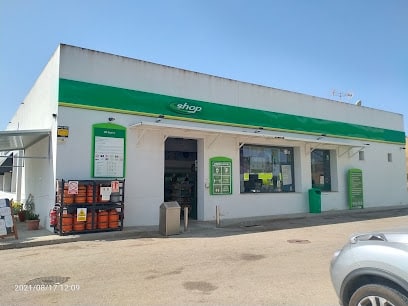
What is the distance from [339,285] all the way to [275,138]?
514 inches

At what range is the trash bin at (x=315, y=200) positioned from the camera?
18.1 metres

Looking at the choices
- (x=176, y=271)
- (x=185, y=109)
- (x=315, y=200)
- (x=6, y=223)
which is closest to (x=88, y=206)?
(x=6, y=223)

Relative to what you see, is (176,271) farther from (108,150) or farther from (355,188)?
(355,188)

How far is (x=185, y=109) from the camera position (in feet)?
48.6

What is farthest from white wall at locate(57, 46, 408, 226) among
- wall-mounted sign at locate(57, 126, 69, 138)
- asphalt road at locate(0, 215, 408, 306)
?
asphalt road at locate(0, 215, 408, 306)

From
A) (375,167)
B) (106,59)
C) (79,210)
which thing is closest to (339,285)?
(79,210)

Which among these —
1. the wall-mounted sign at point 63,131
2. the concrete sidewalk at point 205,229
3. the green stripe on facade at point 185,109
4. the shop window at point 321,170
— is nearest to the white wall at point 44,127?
the wall-mounted sign at point 63,131

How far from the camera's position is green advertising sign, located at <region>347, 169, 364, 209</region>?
2034 cm

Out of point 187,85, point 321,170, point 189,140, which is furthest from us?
point 321,170

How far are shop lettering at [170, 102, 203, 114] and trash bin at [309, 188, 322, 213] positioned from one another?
7.36m

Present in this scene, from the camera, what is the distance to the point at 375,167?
72.9ft

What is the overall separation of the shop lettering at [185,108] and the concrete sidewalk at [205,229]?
4.42 metres

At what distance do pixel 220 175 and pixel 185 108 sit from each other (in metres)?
3.21

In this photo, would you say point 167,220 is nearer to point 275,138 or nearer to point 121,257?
point 121,257
